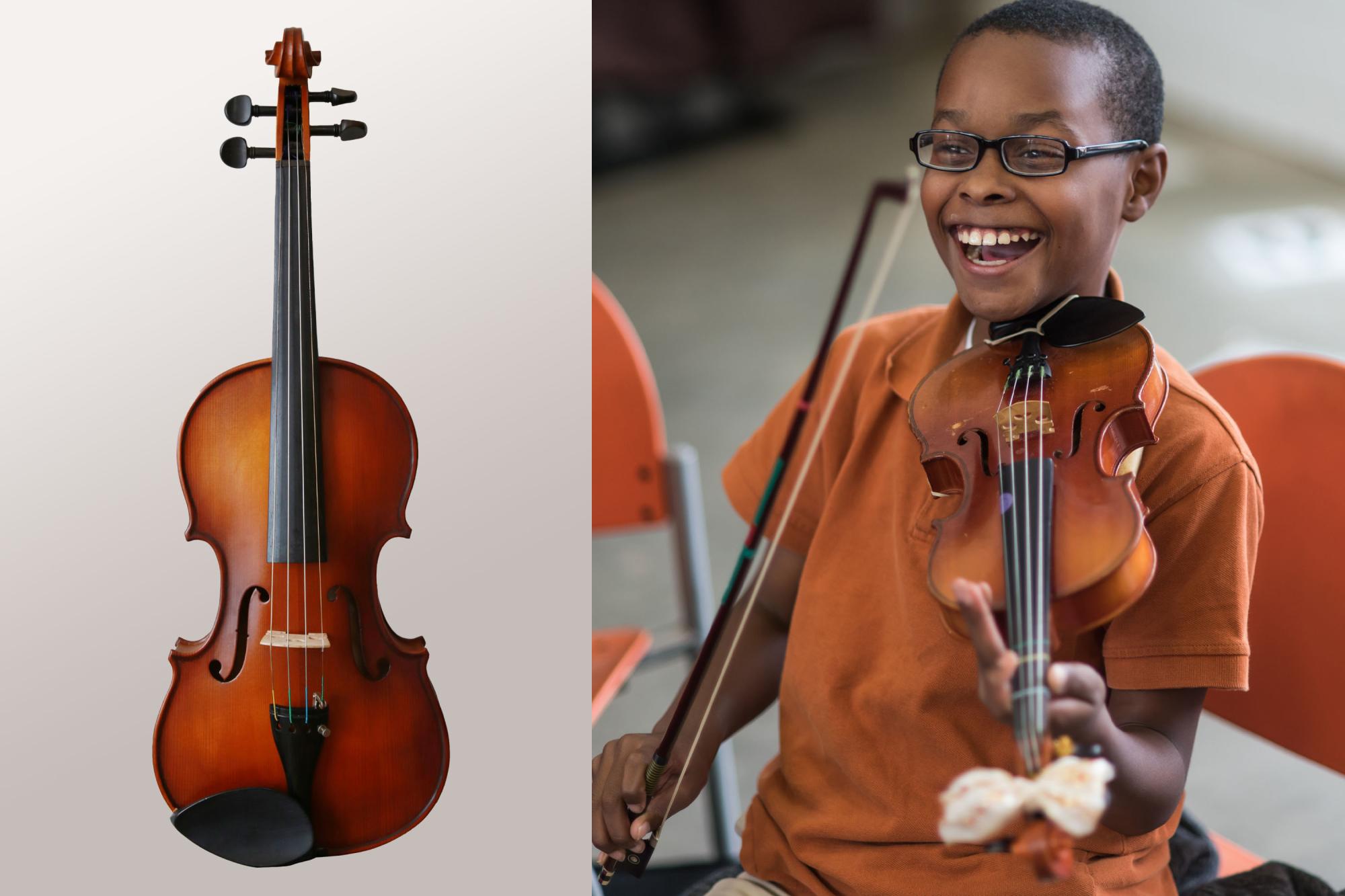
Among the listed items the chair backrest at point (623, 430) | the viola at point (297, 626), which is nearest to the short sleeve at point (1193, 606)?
the viola at point (297, 626)

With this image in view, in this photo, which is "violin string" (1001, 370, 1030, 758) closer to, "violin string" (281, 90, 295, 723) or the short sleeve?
the short sleeve

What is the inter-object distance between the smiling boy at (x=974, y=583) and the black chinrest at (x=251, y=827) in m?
0.19

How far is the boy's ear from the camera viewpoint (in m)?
0.89

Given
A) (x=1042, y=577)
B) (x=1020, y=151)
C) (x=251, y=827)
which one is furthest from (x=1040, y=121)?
(x=251, y=827)

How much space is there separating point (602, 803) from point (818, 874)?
16cm

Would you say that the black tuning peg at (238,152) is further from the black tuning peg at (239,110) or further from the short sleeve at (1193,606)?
the short sleeve at (1193,606)

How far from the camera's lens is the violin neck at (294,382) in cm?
85

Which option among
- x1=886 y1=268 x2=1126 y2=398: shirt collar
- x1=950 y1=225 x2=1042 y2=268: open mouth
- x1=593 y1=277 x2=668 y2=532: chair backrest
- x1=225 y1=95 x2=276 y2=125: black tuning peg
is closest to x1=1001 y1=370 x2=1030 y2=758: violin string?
x1=950 y1=225 x2=1042 y2=268: open mouth

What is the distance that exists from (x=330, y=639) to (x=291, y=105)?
1.10 feet

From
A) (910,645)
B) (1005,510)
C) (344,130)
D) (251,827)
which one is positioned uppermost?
(344,130)

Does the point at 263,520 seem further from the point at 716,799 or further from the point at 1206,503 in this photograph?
the point at 716,799

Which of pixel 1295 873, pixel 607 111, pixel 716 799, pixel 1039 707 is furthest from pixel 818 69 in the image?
pixel 1039 707

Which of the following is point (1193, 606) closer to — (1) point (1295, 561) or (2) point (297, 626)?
→ (1) point (1295, 561)

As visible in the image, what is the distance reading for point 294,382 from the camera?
2.92ft
